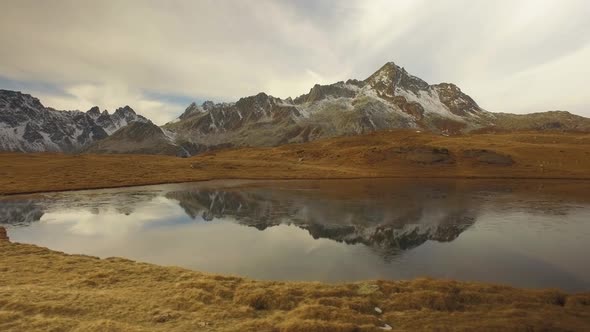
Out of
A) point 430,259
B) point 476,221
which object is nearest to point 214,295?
point 430,259

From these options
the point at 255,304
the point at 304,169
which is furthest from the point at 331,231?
the point at 304,169

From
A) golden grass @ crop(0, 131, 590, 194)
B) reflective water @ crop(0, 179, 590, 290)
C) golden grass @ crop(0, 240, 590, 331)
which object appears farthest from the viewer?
golden grass @ crop(0, 131, 590, 194)

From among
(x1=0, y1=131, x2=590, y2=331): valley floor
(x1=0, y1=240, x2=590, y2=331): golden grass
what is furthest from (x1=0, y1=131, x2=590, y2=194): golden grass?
(x1=0, y1=240, x2=590, y2=331): golden grass

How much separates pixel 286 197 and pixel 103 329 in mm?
51382

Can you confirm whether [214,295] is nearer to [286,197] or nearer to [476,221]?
[476,221]

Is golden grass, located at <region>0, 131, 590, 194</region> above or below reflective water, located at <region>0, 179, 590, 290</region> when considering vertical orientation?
above

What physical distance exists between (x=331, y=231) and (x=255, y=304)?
75.4ft

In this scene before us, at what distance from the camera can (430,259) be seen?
30422 millimetres

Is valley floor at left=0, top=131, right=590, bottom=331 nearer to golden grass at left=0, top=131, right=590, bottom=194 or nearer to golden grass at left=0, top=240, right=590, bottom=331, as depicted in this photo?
golden grass at left=0, top=240, right=590, bottom=331

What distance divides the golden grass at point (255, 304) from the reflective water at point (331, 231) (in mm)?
4553

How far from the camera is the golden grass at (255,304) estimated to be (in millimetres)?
16172

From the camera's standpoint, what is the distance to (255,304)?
19094mm

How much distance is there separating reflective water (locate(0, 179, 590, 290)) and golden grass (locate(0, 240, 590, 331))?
4553mm

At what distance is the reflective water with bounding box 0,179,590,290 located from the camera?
28.0 meters
